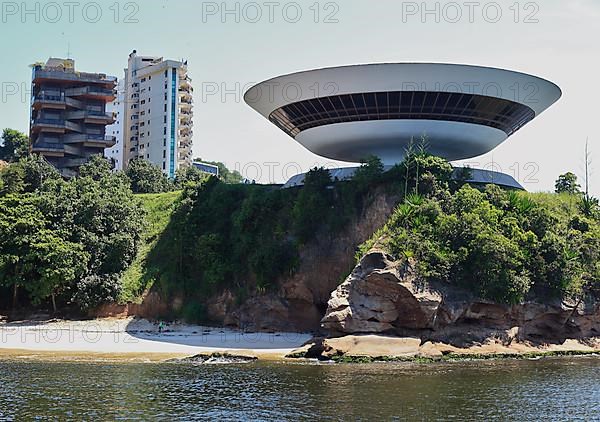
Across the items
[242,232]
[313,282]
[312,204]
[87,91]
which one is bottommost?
[313,282]

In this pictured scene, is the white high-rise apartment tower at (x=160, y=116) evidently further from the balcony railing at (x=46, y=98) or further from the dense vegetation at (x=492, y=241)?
the dense vegetation at (x=492, y=241)

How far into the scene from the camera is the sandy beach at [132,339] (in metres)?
35.0

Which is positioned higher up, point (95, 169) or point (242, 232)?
point (95, 169)

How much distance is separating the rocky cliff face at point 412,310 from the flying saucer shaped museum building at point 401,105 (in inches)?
459

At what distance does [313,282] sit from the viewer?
4141cm

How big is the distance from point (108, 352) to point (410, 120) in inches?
848

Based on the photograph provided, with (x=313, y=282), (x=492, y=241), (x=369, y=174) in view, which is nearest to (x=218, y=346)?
(x=313, y=282)

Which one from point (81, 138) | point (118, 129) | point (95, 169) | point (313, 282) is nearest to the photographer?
point (313, 282)

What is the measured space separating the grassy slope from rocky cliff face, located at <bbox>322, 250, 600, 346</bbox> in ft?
46.4

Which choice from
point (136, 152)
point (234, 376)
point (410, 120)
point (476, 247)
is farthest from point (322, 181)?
point (136, 152)

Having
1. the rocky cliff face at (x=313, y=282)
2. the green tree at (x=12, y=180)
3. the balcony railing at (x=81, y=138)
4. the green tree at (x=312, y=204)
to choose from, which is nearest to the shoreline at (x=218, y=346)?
the rocky cliff face at (x=313, y=282)

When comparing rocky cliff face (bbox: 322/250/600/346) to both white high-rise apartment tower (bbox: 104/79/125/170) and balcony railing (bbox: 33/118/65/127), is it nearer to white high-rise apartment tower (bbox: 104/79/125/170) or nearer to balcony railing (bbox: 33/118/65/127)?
balcony railing (bbox: 33/118/65/127)

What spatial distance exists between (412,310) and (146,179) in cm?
3943

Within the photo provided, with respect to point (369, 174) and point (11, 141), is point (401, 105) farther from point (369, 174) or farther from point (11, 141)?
point (11, 141)
